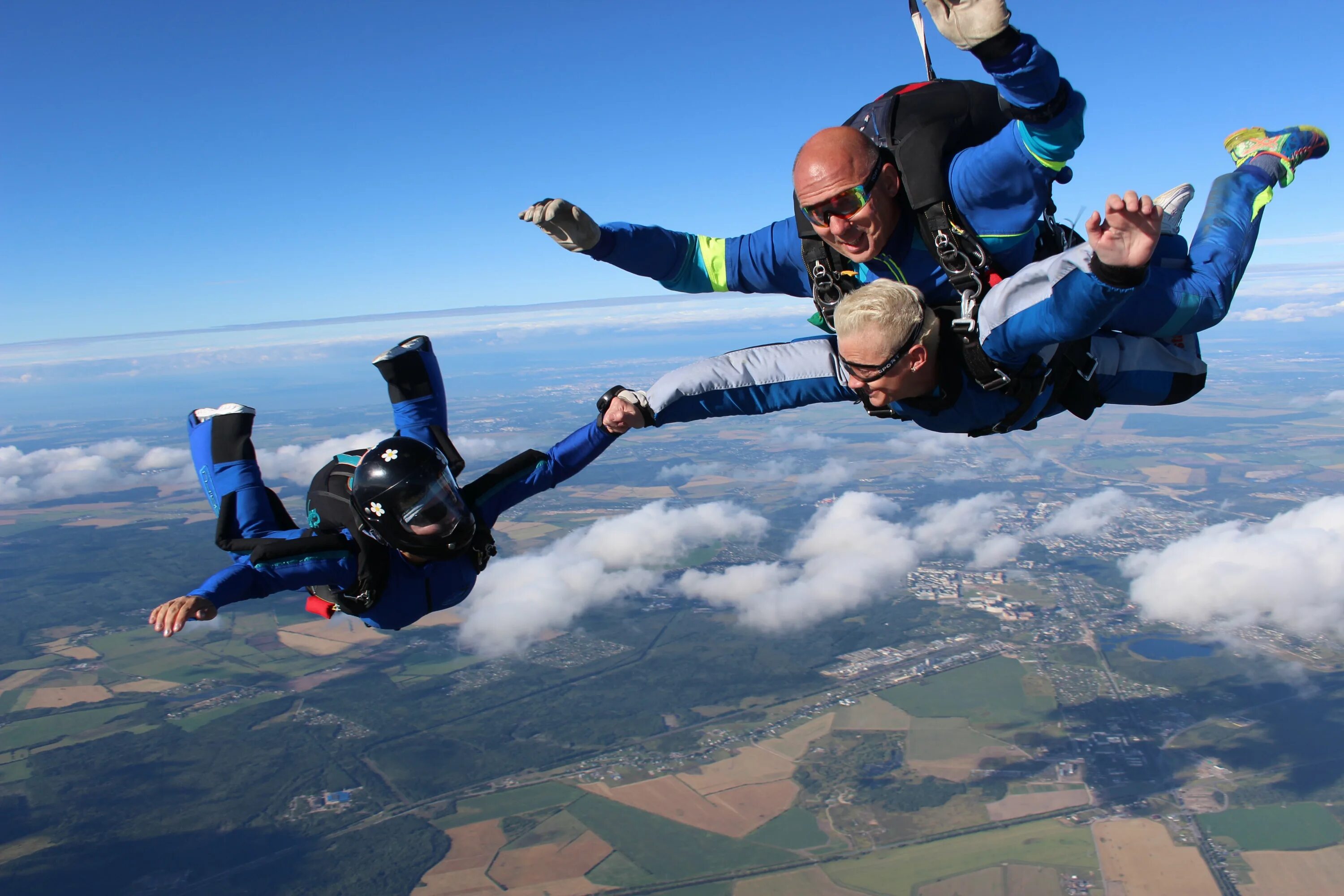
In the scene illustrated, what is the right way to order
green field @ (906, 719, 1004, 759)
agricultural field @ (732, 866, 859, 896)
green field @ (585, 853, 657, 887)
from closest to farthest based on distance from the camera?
agricultural field @ (732, 866, 859, 896) → green field @ (585, 853, 657, 887) → green field @ (906, 719, 1004, 759)

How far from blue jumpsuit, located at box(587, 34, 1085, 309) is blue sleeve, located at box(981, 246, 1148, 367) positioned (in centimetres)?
31

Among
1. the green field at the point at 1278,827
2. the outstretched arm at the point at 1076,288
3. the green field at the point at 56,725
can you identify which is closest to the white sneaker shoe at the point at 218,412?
the outstretched arm at the point at 1076,288

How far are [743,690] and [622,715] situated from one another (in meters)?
9.78

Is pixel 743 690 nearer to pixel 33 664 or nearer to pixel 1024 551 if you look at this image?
pixel 1024 551

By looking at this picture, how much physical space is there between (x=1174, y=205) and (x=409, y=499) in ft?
14.6

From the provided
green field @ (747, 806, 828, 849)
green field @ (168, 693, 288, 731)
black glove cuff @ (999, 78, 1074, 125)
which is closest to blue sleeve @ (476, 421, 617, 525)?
black glove cuff @ (999, 78, 1074, 125)

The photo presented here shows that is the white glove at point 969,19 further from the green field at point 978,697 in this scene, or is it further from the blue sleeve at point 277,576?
the green field at point 978,697

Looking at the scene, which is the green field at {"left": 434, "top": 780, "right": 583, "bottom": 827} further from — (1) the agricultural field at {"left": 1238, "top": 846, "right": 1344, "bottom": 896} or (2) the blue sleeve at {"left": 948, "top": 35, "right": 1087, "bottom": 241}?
(2) the blue sleeve at {"left": 948, "top": 35, "right": 1087, "bottom": 241}

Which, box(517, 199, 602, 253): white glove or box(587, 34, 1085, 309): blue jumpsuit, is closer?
box(587, 34, 1085, 309): blue jumpsuit

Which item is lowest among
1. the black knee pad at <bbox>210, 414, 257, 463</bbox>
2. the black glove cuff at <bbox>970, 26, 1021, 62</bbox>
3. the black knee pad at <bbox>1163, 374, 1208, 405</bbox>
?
the black knee pad at <bbox>210, 414, 257, 463</bbox>

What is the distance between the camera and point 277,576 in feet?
14.9

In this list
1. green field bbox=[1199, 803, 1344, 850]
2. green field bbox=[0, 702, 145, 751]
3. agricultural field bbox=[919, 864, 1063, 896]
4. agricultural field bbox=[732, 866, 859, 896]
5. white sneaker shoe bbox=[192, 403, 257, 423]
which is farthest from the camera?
green field bbox=[0, 702, 145, 751]

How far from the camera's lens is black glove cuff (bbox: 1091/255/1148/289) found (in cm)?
248

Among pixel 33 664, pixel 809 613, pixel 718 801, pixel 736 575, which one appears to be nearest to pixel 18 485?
pixel 33 664
